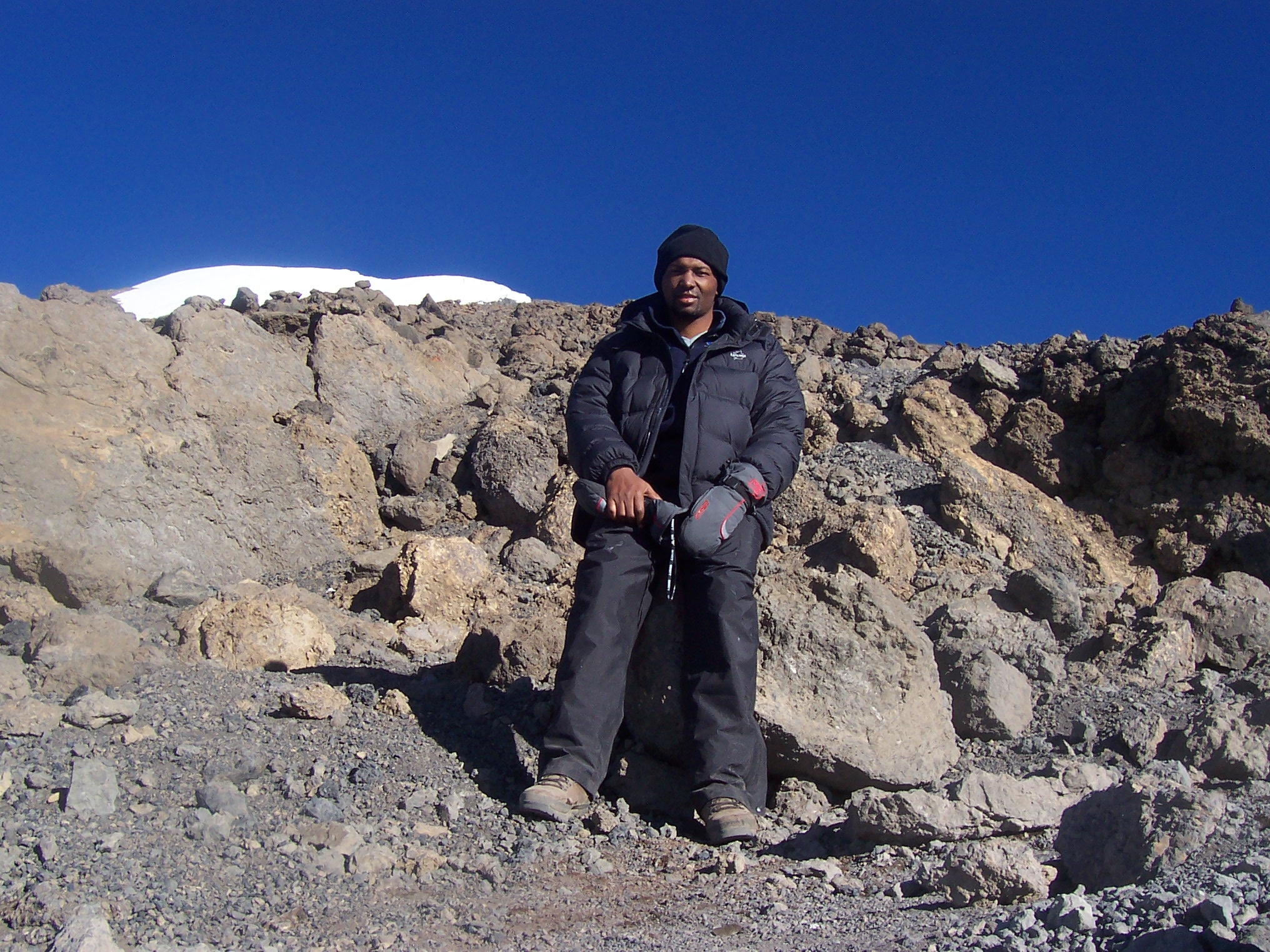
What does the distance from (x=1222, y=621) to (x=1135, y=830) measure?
300 centimetres

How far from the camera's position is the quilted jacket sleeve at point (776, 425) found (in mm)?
3947

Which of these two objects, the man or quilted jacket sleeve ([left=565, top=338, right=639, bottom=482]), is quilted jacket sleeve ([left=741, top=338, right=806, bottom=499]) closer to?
the man

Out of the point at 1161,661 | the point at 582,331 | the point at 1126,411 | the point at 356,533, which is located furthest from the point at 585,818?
the point at 582,331

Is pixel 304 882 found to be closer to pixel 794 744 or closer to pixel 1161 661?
pixel 794 744

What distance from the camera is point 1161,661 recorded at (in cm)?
521

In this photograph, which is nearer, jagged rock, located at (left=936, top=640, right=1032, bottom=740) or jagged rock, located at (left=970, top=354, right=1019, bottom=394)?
jagged rock, located at (left=936, top=640, right=1032, bottom=740)

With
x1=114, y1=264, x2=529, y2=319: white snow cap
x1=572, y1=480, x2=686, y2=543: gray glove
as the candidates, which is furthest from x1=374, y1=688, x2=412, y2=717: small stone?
x1=114, y1=264, x2=529, y2=319: white snow cap

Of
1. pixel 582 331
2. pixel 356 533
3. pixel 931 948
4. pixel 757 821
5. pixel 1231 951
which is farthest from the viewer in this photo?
pixel 582 331

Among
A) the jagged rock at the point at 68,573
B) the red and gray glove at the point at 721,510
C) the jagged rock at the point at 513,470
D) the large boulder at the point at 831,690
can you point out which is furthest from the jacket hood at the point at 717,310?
the jagged rock at the point at 68,573

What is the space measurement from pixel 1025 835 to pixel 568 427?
225cm

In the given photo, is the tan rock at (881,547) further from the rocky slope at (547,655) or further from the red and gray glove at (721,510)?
the red and gray glove at (721,510)

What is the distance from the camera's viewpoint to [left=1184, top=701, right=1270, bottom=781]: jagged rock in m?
3.95

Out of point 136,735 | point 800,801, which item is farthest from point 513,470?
point 800,801

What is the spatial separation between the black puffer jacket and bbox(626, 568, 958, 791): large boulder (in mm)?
454
